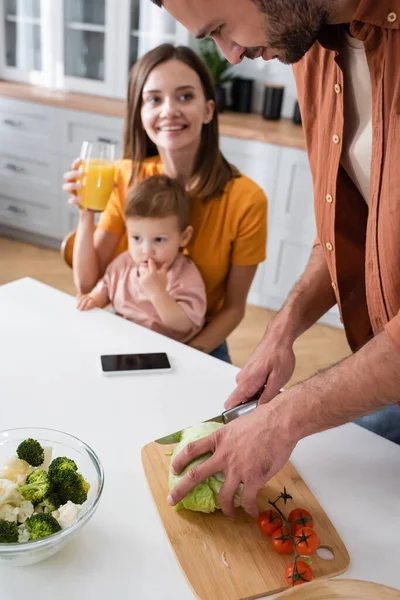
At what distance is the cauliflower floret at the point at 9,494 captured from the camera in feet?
2.48

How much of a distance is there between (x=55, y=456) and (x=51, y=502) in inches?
5.2

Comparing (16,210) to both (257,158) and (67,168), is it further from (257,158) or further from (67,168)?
(257,158)

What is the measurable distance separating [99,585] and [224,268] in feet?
3.75

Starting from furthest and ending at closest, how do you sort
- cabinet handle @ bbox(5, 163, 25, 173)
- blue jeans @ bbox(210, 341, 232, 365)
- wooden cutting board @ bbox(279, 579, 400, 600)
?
1. cabinet handle @ bbox(5, 163, 25, 173)
2. blue jeans @ bbox(210, 341, 232, 365)
3. wooden cutting board @ bbox(279, 579, 400, 600)

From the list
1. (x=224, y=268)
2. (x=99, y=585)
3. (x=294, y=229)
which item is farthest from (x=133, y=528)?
(x=294, y=229)

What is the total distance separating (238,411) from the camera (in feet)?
3.44

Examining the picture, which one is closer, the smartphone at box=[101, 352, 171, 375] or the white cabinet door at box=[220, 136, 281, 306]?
the smartphone at box=[101, 352, 171, 375]

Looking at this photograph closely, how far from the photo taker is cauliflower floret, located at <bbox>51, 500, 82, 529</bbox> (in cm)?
75

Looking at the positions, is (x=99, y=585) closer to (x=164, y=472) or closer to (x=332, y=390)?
(x=164, y=472)

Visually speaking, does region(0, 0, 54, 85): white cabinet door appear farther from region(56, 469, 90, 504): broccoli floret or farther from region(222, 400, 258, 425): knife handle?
region(56, 469, 90, 504): broccoli floret

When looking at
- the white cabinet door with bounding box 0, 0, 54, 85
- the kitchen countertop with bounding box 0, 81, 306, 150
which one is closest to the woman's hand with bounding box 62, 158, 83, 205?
the kitchen countertop with bounding box 0, 81, 306, 150

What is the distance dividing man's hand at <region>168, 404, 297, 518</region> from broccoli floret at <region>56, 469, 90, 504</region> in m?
0.14

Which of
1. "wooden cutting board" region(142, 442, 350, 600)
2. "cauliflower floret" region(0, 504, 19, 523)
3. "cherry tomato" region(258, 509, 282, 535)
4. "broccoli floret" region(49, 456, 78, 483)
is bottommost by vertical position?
"wooden cutting board" region(142, 442, 350, 600)

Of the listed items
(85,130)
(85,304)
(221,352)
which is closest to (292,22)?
(85,304)
